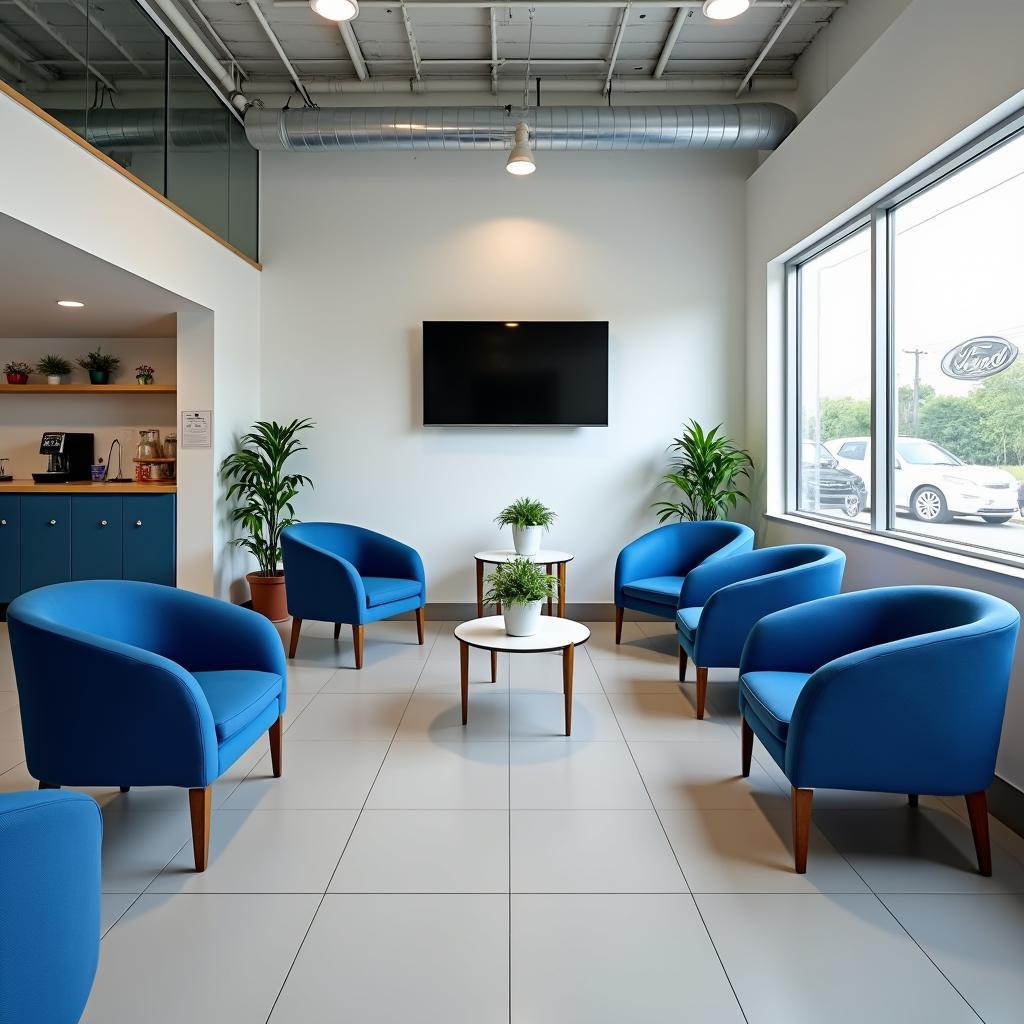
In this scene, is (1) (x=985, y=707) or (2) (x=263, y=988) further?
(1) (x=985, y=707)

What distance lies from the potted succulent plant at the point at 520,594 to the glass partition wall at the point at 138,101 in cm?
303

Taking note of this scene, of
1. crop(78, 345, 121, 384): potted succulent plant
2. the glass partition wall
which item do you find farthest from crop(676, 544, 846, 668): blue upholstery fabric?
crop(78, 345, 121, 384): potted succulent plant

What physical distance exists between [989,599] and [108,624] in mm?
3107

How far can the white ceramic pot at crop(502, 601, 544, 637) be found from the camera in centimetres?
356

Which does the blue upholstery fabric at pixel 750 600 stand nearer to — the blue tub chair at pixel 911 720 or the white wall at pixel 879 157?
the white wall at pixel 879 157

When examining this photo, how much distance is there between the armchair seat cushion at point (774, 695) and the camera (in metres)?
2.45

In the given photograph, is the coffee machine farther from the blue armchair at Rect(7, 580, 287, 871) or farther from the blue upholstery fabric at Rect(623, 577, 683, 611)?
the blue upholstery fabric at Rect(623, 577, 683, 611)

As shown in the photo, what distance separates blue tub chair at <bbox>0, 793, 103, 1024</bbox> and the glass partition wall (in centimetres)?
326

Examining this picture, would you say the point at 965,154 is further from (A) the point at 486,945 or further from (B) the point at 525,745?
(A) the point at 486,945

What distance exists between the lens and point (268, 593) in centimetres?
561

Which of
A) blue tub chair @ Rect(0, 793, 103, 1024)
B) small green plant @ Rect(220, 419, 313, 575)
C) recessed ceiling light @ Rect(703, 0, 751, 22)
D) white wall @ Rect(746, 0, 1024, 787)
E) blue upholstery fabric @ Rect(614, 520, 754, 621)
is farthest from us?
small green plant @ Rect(220, 419, 313, 575)

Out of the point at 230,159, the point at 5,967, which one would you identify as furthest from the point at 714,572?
the point at 230,159

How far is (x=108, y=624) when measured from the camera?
275 centimetres

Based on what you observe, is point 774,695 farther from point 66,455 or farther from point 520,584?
point 66,455
